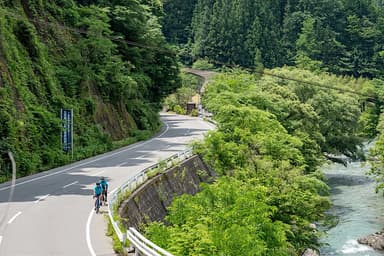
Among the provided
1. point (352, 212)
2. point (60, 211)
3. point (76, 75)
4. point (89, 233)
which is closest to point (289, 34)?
point (352, 212)

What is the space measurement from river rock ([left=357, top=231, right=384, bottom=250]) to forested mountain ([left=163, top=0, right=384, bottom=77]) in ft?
262

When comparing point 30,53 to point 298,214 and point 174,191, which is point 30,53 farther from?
point 298,214

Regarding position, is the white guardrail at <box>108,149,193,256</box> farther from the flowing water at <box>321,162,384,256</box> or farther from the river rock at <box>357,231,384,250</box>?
the river rock at <box>357,231,384,250</box>

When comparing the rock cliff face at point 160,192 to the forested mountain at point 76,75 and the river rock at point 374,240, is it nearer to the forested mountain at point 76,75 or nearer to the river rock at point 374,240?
the forested mountain at point 76,75

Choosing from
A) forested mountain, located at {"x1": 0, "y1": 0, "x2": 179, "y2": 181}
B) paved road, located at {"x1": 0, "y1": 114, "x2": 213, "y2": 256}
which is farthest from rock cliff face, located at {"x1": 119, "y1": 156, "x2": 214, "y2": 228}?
forested mountain, located at {"x1": 0, "y1": 0, "x2": 179, "y2": 181}

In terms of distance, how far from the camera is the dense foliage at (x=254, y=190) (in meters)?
14.6

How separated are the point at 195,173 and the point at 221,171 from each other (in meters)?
5.76

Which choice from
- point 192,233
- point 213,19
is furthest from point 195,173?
point 213,19

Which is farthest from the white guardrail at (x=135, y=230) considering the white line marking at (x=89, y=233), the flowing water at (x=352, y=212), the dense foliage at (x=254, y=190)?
the flowing water at (x=352, y=212)

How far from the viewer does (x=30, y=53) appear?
30969 mm

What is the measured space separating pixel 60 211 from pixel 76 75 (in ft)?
57.0

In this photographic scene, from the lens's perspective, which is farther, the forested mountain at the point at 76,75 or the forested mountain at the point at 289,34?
the forested mountain at the point at 289,34

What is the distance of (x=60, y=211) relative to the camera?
18828 millimetres

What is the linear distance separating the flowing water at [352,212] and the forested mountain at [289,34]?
203ft
